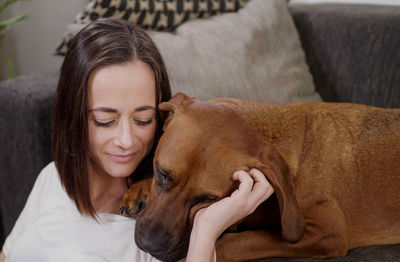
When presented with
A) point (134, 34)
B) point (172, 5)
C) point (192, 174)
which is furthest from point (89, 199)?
point (172, 5)

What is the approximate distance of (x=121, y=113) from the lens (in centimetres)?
157

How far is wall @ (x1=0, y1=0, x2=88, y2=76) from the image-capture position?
3.34 m

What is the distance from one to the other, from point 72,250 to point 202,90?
100 cm

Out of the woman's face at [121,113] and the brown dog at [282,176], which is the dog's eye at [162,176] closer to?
the brown dog at [282,176]

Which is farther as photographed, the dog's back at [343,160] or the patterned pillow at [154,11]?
the patterned pillow at [154,11]

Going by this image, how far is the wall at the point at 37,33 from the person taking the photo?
334 cm

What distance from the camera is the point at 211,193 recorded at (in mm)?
1354

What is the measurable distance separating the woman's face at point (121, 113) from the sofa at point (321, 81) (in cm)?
53

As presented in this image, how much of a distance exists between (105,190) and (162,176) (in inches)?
22.6

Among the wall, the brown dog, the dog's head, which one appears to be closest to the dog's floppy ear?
the brown dog

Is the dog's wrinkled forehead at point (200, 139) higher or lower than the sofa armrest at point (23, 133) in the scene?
higher

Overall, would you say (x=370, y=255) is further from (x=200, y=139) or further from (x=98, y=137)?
(x=98, y=137)

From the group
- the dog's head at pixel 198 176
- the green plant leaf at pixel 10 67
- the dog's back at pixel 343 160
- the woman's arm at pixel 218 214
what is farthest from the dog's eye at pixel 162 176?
the green plant leaf at pixel 10 67

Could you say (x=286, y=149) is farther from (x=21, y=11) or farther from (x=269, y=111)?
(x=21, y=11)
